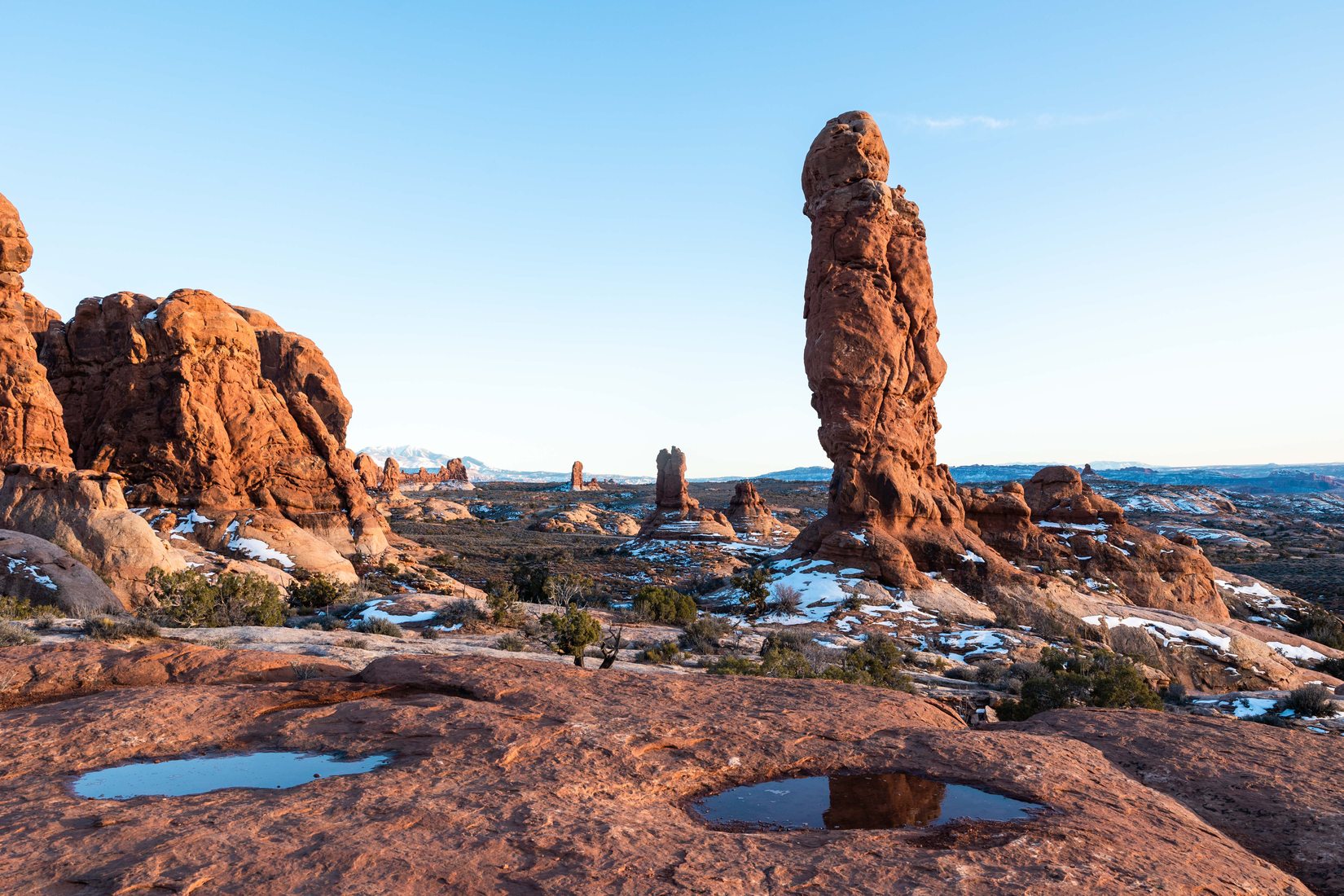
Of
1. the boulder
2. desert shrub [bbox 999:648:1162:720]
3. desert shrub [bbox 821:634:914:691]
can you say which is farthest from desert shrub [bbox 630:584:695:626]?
the boulder

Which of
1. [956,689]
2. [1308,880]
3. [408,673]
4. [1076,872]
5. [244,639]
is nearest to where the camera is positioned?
[1076,872]

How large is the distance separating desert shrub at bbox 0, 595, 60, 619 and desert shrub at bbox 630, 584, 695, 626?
14.5 meters

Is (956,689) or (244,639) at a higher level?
(244,639)

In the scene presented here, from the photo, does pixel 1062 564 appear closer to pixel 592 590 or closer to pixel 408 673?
pixel 592 590

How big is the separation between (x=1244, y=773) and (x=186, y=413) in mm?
31612

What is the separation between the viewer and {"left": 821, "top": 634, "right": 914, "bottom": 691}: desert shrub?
1505 centimetres

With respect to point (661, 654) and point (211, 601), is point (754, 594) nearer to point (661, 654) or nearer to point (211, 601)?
point (661, 654)

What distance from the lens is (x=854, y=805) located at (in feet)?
20.4

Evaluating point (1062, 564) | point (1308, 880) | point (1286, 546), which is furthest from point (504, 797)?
point (1286, 546)

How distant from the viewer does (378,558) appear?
32469mm

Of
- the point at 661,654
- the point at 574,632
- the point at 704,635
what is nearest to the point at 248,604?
the point at 574,632

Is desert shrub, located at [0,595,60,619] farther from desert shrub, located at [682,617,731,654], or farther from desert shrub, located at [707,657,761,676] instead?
desert shrub, located at [682,617,731,654]

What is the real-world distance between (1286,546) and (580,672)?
7414cm

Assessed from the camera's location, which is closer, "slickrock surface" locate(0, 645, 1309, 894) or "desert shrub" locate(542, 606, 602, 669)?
"slickrock surface" locate(0, 645, 1309, 894)
